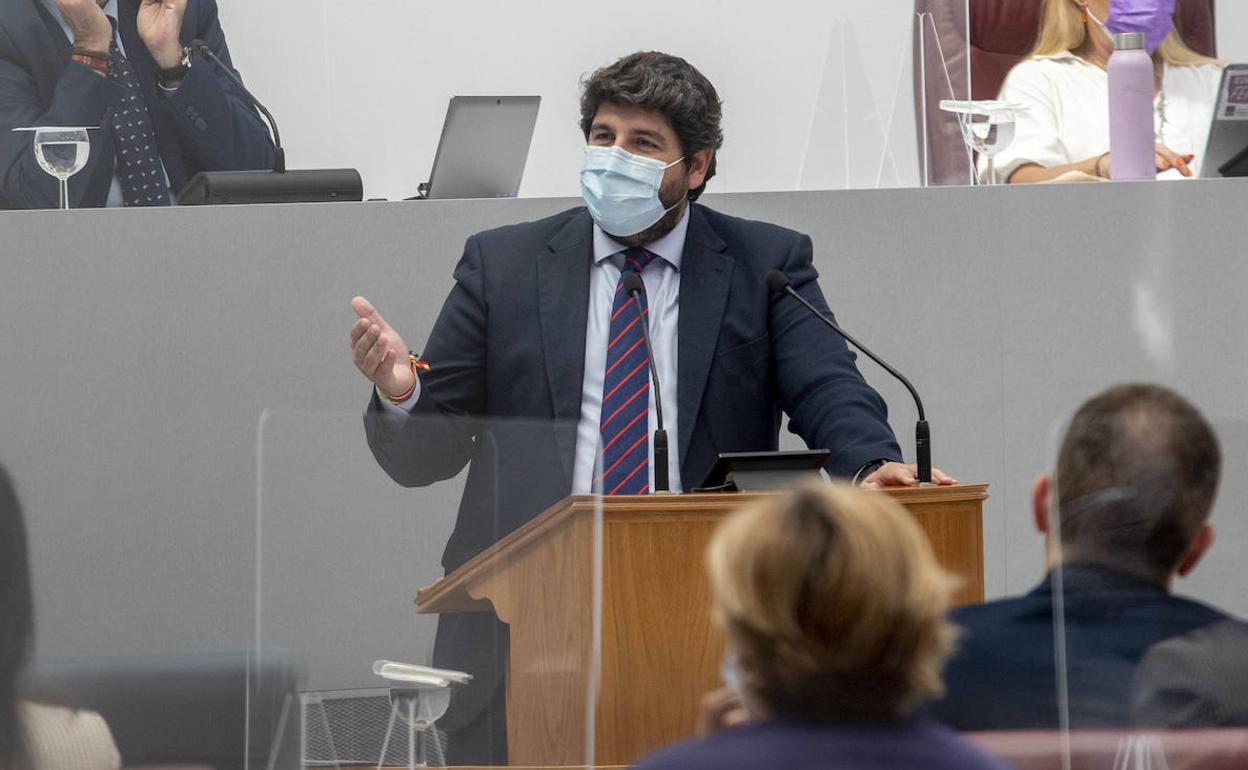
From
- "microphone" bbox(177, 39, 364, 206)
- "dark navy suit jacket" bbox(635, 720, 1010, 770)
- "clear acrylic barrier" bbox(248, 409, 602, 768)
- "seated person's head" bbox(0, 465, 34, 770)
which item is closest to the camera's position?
"dark navy suit jacket" bbox(635, 720, 1010, 770)

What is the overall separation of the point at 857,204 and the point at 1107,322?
19.2 inches

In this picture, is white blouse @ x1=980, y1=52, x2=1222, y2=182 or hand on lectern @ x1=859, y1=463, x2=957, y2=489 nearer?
hand on lectern @ x1=859, y1=463, x2=957, y2=489

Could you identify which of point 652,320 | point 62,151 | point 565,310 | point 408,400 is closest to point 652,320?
point 652,320

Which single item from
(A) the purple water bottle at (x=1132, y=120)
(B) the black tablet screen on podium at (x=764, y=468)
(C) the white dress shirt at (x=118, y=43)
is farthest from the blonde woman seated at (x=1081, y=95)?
(C) the white dress shirt at (x=118, y=43)

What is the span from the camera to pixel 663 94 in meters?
2.90

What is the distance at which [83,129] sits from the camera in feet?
11.3

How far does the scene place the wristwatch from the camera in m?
3.84

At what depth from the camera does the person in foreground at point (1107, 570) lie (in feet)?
5.87

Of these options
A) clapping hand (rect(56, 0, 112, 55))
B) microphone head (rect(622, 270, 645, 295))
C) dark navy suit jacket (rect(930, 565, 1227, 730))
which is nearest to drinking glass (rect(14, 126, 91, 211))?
clapping hand (rect(56, 0, 112, 55))

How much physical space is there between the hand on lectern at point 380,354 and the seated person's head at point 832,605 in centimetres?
113

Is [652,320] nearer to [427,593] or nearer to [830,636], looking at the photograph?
[427,593]

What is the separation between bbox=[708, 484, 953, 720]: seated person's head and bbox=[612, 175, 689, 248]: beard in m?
1.60

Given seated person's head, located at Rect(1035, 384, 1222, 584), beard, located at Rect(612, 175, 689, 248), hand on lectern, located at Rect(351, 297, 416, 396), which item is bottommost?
seated person's head, located at Rect(1035, 384, 1222, 584)

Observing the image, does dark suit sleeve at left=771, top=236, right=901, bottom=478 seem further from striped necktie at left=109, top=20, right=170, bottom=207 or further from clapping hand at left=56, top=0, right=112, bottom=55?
clapping hand at left=56, top=0, right=112, bottom=55
